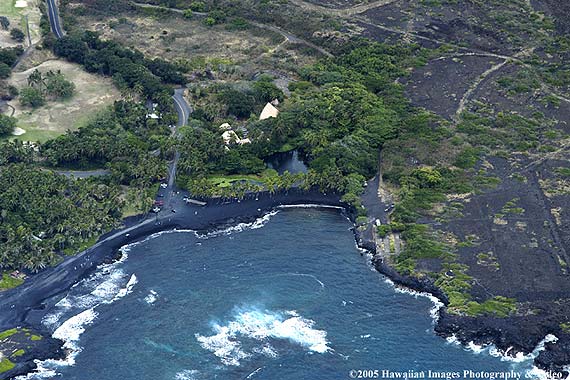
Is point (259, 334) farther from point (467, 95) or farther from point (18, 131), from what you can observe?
point (467, 95)

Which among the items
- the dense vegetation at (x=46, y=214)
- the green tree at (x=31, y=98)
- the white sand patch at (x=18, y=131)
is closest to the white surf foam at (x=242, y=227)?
the dense vegetation at (x=46, y=214)

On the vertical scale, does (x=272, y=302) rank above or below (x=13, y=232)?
below


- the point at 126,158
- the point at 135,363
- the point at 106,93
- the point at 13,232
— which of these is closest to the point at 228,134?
the point at 126,158

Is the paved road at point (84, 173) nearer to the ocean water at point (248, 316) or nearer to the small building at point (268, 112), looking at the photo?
the ocean water at point (248, 316)

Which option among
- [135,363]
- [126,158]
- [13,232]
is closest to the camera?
[135,363]

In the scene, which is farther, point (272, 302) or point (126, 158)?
point (126, 158)

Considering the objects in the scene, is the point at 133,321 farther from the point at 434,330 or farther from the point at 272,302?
the point at 434,330
